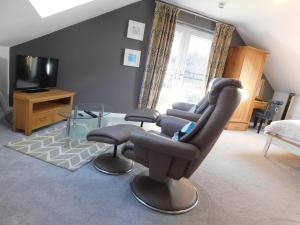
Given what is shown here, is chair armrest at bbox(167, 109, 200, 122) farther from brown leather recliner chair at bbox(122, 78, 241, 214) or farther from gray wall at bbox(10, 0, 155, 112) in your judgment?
gray wall at bbox(10, 0, 155, 112)

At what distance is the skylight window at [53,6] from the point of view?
8.86 feet

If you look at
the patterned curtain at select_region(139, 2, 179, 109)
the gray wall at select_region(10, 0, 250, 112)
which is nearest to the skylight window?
the gray wall at select_region(10, 0, 250, 112)

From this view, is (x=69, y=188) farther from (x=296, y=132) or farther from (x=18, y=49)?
(x=296, y=132)

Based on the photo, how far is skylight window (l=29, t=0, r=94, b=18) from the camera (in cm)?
270

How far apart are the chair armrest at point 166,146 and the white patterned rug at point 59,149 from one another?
914 millimetres

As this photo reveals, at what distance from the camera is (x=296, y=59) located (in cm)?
454

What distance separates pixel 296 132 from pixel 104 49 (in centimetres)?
347

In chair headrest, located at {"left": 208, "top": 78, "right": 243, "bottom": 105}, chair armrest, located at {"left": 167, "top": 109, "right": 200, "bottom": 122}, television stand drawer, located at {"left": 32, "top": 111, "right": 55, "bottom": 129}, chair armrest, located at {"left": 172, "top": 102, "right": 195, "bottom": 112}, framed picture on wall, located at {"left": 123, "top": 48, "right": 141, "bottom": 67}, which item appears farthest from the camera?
framed picture on wall, located at {"left": 123, "top": 48, "right": 141, "bottom": 67}

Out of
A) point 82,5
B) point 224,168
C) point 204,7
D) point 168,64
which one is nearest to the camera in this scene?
point 224,168

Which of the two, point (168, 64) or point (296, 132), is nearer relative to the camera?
point (296, 132)

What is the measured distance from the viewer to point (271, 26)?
4168 millimetres

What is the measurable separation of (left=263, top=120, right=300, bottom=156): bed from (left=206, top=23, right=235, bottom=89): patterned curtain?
1928 mm

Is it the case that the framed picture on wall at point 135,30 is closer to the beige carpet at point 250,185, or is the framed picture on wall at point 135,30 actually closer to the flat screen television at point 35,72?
the flat screen television at point 35,72

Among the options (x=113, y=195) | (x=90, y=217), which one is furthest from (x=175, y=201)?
(x=90, y=217)
